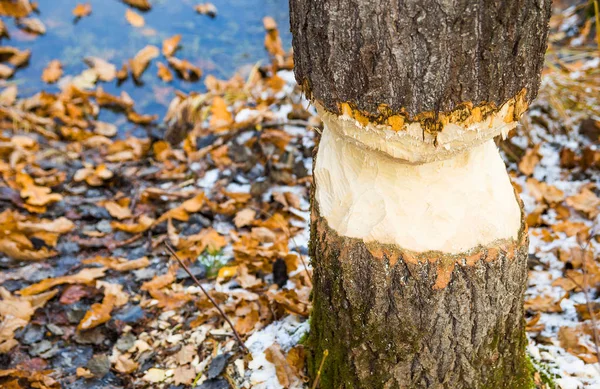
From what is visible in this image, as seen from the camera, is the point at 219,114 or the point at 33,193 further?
the point at 219,114

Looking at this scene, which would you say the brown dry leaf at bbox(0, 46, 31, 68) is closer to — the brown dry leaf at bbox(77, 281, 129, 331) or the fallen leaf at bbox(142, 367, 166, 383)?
the brown dry leaf at bbox(77, 281, 129, 331)

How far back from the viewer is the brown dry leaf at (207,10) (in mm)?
4762

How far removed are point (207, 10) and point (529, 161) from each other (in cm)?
320

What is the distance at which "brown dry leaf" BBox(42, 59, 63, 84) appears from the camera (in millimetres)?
3926

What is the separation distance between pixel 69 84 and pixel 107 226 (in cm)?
169

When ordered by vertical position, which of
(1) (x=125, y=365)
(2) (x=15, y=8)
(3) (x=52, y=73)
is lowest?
(1) (x=125, y=365)

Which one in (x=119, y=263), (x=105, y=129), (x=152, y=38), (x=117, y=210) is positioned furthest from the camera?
(x=152, y=38)

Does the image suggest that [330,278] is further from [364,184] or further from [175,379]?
[175,379]

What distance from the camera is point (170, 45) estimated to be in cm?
423

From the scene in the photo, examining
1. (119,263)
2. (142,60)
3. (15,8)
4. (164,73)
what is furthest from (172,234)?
(15,8)

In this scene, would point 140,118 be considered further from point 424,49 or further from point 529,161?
point 424,49

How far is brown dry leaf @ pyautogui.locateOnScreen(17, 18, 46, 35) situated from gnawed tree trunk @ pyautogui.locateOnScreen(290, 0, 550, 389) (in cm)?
397

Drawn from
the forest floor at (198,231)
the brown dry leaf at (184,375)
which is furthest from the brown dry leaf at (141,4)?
the brown dry leaf at (184,375)

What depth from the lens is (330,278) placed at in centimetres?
136
